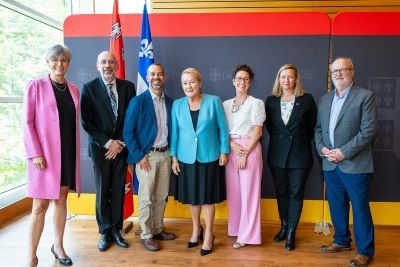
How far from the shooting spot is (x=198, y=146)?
2.79 meters

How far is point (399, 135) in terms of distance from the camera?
11.7 ft

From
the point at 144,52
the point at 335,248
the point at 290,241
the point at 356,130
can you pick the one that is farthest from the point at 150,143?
the point at 335,248

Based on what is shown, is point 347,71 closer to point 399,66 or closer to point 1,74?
point 399,66

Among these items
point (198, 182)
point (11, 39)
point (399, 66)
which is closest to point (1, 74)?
point (11, 39)

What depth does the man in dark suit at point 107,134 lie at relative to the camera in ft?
9.45

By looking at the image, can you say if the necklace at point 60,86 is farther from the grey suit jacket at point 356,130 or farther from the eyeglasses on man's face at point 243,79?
the grey suit jacket at point 356,130

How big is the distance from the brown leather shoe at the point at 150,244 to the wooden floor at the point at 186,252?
4 cm

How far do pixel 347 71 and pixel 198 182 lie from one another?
5.01 ft

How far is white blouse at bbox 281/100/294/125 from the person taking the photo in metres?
2.91

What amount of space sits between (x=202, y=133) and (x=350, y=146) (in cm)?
119

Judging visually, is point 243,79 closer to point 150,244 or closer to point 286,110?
point 286,110

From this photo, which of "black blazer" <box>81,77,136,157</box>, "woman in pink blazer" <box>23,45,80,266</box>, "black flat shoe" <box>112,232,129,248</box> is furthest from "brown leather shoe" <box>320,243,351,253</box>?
"woman in pink blazer" <box>23,45,80,266</box>

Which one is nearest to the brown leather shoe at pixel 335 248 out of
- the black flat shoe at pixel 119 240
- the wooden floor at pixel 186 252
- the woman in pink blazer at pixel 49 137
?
the wooden floor at pixel 186 252

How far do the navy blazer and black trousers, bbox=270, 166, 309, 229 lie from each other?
3.89 feet
